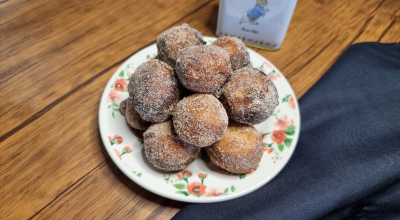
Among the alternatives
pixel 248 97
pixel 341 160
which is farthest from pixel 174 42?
pixel 341 160

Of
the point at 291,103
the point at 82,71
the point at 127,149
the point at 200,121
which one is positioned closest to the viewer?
the point at 200,121

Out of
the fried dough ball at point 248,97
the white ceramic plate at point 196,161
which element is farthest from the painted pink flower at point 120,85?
the fried dough ball at point 248,97

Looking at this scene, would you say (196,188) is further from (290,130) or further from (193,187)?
(290,130)

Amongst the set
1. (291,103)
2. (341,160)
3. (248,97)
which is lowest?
(341,160)

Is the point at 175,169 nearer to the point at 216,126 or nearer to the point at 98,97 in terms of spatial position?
the point at 216,126

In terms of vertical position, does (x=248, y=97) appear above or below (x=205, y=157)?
above

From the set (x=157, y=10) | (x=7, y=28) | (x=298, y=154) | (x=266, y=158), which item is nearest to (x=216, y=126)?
(x=266, y=158)
